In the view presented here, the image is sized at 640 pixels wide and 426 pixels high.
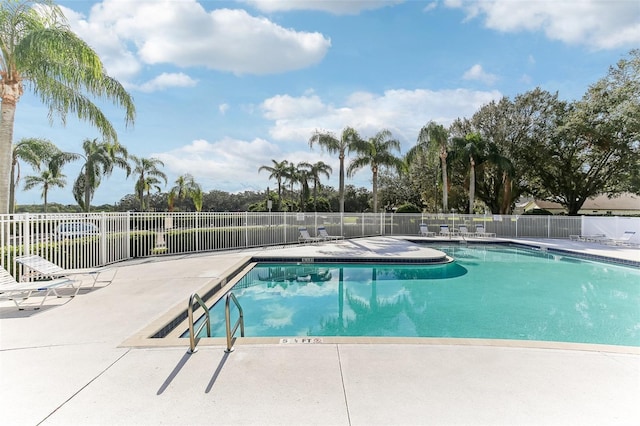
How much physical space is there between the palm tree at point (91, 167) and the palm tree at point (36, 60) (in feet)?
44.9

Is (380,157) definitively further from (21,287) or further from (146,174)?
(146,174)

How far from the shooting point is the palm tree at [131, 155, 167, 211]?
3055 centimetres

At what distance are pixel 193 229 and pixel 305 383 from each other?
1024 cm

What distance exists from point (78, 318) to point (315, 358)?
144 inches

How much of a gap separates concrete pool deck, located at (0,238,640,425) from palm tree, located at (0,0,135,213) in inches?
237

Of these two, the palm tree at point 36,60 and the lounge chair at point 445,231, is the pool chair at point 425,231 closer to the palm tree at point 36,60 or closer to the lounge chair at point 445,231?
the lounge chair at point 445,231

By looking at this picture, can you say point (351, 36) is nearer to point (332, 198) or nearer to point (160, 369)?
point (160, 369)

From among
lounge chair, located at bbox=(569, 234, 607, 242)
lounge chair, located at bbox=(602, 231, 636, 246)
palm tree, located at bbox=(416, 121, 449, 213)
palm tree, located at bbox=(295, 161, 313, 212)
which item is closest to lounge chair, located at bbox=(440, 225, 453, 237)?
palm tree, located at bbox=(416, 121, 449, 213)

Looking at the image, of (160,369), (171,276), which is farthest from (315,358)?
(171,276)

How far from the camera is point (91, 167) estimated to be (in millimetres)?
21219

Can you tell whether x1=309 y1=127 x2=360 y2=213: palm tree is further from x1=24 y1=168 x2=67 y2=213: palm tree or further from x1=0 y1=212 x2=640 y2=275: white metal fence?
x1=24 y1=168 x2=67 y2=213: palm tree

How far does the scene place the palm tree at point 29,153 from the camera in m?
19.8

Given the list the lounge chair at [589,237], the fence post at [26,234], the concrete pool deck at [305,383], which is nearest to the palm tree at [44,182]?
the fence post at [26,234]

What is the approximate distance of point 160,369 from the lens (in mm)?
3223
